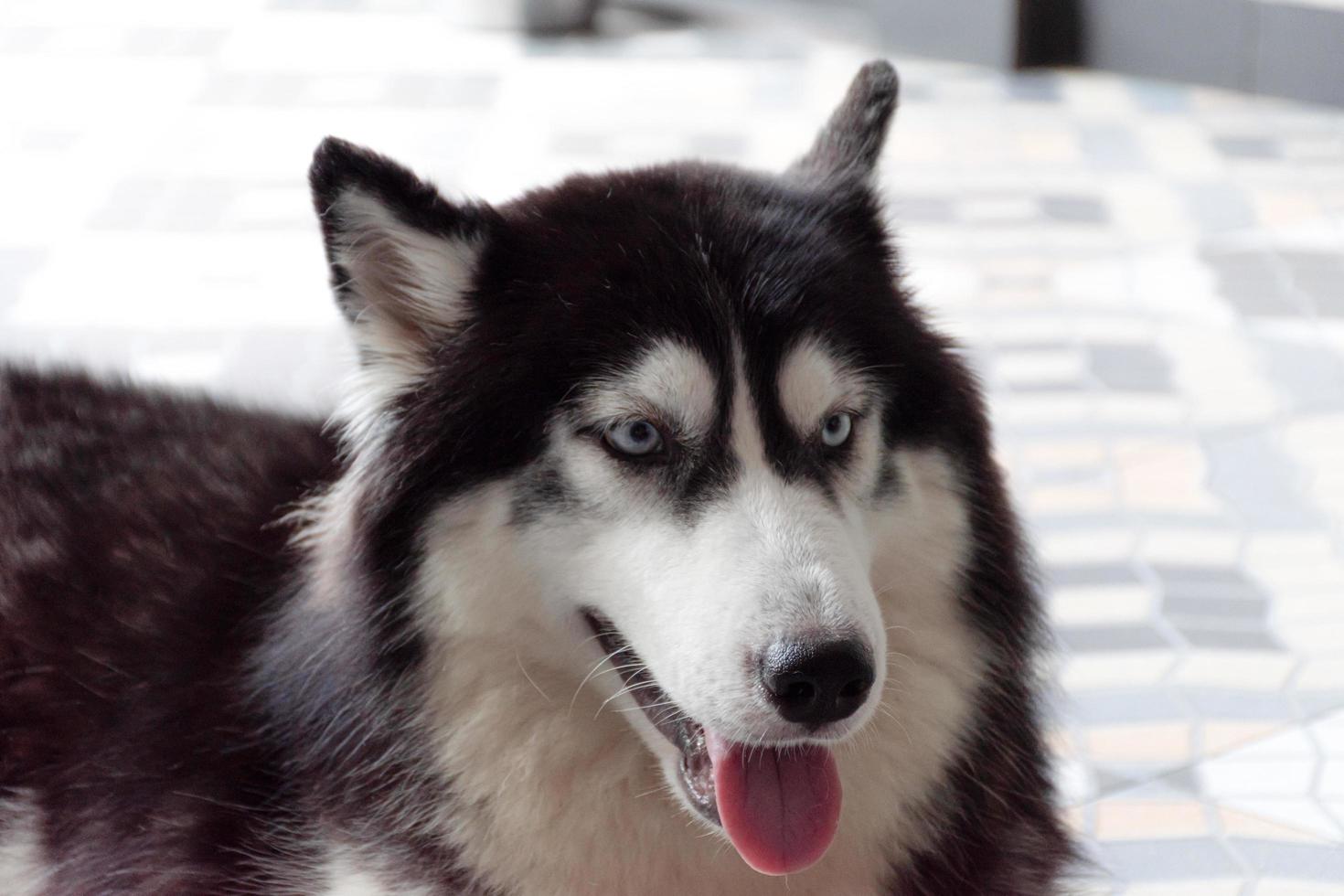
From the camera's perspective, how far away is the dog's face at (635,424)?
1.92 meters

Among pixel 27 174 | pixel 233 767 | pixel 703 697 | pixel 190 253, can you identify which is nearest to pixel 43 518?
pixel 233 767

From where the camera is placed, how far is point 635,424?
196 centimetres

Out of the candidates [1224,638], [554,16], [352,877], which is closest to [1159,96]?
[554,16]

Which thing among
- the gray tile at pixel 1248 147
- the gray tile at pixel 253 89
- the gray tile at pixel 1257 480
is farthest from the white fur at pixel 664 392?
the gray tile at pixel 253 89

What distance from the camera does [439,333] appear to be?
205 centimetres

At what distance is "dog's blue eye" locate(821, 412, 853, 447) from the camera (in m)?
2.00

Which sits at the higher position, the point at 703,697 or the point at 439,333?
the point at 439,333

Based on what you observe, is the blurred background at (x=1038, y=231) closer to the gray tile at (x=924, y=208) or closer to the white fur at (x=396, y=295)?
the gray tile at (x=924, y=208)

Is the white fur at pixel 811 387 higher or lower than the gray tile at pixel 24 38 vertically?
higher

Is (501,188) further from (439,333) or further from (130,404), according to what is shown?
(439,333)

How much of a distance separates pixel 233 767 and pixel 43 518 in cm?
54

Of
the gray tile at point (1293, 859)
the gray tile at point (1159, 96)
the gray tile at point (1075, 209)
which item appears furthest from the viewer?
the gray tile at point (1159, 96)

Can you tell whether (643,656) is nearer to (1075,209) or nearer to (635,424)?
(635,424)

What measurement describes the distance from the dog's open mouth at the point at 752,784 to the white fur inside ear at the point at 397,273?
0.44 meters
